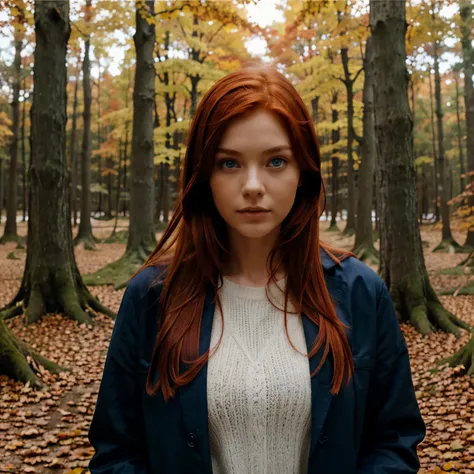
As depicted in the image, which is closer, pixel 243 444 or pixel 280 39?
pixel 243 444

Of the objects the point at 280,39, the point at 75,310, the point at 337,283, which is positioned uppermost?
the point at 280,39

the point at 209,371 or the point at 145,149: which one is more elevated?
the point at 145,149

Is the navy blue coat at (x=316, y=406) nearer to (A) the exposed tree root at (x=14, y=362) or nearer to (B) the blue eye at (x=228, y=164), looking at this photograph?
(B) the blue eye at (x=228, y=164)

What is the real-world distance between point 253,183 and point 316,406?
68 cm

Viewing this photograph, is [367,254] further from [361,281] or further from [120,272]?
[361,281]

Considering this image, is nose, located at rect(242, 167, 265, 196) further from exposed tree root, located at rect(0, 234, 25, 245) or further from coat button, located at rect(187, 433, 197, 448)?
exposed tree root, located at rect(0, 234, 25, 245)

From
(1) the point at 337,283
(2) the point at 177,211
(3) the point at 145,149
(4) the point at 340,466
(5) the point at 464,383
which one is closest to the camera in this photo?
(4) the point at 340,466

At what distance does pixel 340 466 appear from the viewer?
1.44 meters

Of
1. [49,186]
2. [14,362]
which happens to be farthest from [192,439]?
[49,186]

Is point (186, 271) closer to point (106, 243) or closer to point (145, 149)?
point (145, 149)

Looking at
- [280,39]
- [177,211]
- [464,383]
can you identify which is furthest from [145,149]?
[280,39]

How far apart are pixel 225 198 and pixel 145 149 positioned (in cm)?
1031

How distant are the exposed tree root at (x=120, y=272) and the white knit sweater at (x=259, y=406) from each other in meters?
8.76

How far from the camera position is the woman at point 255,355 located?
57.1 inches
